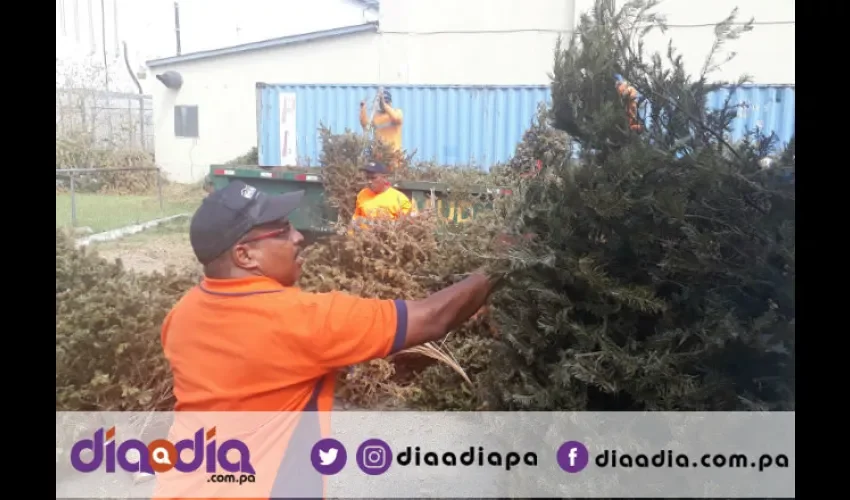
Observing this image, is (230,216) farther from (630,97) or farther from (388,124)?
(630,97)

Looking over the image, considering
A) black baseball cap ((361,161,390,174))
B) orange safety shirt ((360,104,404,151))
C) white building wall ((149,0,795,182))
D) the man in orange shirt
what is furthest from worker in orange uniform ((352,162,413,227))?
the man in orange shirt

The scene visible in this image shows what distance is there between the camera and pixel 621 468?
72.2 inches

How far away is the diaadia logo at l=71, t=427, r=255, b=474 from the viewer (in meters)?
1.79

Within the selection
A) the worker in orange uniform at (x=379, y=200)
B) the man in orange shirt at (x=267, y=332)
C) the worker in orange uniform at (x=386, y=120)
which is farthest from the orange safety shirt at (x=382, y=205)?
the man in orange shirt at (x=267, y=332)

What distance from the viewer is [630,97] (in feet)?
6.06

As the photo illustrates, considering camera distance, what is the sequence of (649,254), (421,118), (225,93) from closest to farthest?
1. (649,254)
2. (225,93)
3. (421,118)

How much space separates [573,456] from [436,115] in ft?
4.36

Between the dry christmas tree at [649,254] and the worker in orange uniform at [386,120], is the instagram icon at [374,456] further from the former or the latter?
the worker in orange uniform at [386,120]

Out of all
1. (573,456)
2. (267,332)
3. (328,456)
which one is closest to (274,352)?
(267,332)

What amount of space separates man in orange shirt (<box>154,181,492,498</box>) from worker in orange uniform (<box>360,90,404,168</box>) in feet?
2.27

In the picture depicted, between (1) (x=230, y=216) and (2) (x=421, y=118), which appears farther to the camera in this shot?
(2) (x=421, y=118)

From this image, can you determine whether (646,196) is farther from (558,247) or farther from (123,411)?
(123,411)

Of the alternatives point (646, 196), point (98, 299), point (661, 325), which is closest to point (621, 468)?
point (661, 325)

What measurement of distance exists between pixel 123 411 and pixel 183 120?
96 centimetres
